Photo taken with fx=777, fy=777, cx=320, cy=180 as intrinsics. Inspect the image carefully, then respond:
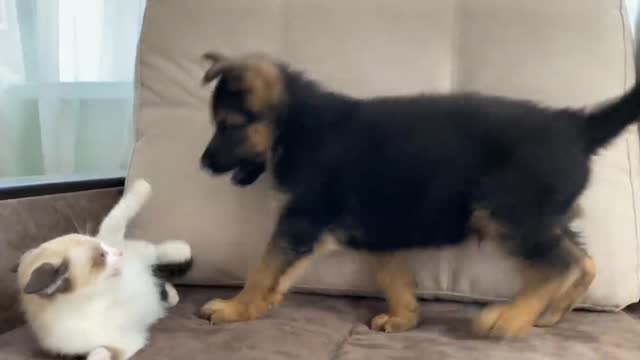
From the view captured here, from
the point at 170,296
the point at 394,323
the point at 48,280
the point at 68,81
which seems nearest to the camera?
the point at 48,280

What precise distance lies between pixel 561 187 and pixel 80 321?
681 mm

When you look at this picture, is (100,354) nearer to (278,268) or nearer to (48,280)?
(48,280)

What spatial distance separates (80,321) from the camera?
41.7 inches

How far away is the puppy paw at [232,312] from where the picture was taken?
116 centimetres

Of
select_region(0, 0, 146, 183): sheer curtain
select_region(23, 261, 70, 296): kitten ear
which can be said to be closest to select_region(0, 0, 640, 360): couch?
select_region(23, 261, 70, 296): kitten ear

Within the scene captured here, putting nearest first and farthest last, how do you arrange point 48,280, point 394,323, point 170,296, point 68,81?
1. point 48,280
2. point 394,323
3. point 170,296
4. point 68,81

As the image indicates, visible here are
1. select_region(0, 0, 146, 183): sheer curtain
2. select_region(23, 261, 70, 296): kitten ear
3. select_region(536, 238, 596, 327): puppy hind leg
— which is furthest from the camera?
select_region(0, 0, 146, 183): sheer curtain

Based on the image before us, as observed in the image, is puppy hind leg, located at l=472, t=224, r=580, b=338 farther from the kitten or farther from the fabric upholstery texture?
the kitten

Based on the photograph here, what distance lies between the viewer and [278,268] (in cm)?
115

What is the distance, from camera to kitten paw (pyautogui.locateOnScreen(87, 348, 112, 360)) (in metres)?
1.02

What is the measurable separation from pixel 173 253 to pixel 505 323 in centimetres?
55

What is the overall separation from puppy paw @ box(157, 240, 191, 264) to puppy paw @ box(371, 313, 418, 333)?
13.5 inches

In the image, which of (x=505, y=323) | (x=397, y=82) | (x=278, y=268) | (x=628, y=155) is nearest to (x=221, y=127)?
(x=278, y=268)

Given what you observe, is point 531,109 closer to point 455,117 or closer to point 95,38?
point 455,117
